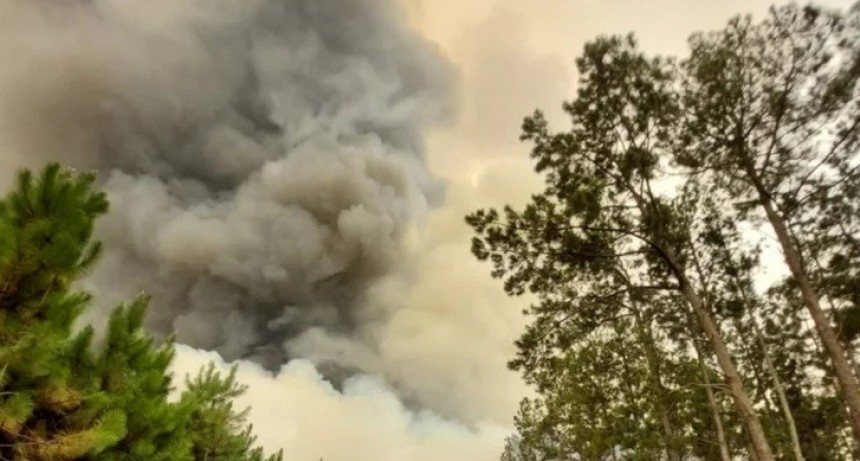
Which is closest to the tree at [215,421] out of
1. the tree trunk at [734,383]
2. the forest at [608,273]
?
the forest at [608,273]

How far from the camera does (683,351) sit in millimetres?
21516

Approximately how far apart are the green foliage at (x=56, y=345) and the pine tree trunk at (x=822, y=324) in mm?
14777

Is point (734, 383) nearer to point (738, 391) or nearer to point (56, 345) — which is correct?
point (738, 391)

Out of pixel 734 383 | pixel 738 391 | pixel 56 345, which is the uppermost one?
pixel 734 383

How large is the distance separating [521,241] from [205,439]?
1014 centimetres

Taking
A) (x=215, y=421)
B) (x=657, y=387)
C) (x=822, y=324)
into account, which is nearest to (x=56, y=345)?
(x=215, y=421)

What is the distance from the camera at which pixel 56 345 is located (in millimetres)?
5766

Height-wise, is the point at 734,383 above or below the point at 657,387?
below

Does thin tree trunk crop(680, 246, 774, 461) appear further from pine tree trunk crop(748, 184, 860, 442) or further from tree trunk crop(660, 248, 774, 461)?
pine tree trunk crop(748, 184, 860, 442)

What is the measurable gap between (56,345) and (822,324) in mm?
15791

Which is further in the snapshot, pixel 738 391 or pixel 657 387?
pixel 657 387

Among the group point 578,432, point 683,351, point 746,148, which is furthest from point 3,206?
point 578,432

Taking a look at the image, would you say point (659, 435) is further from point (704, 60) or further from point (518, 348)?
point (704, 60)

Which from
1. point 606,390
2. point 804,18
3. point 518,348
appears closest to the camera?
point 804,18
